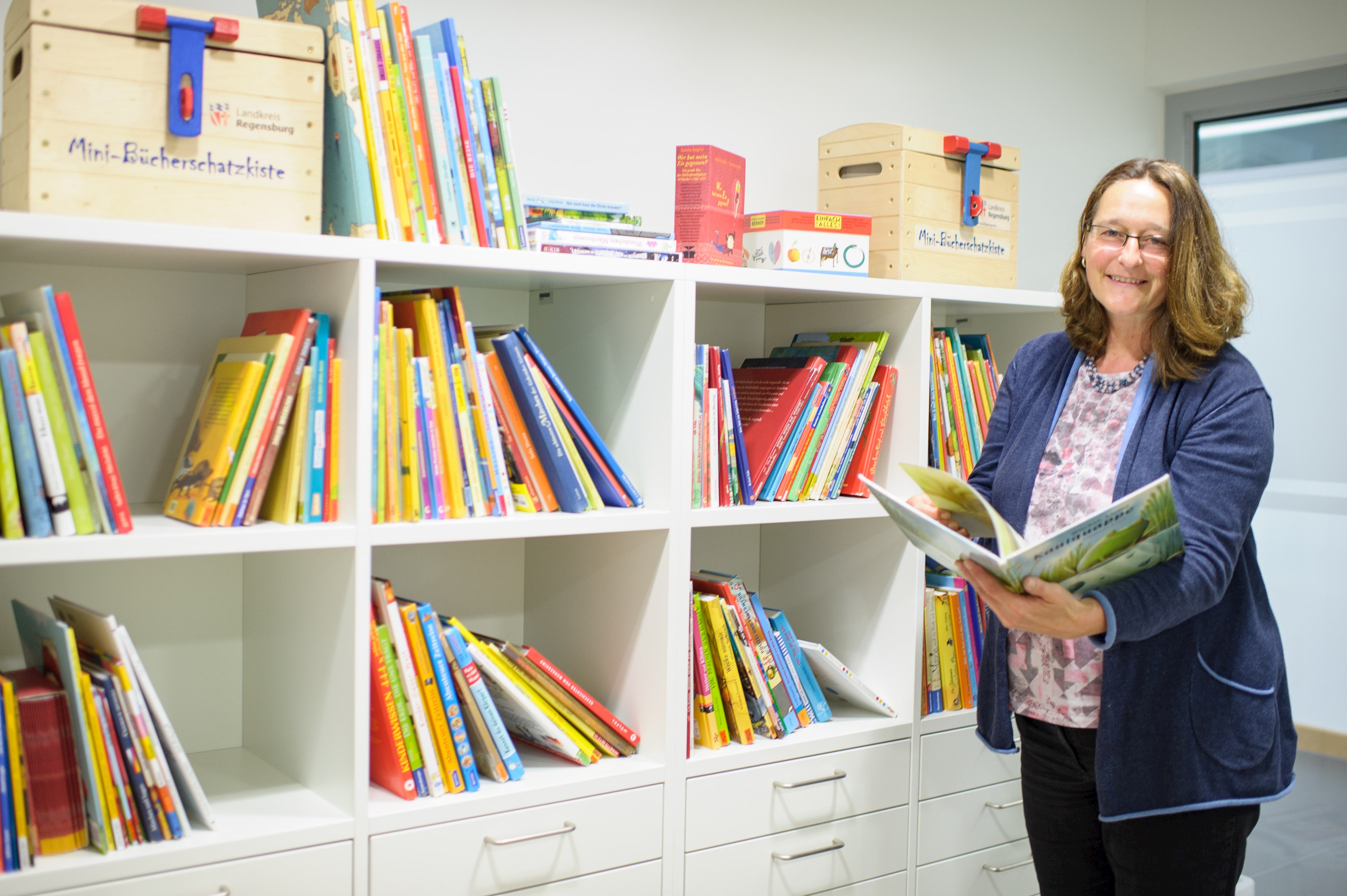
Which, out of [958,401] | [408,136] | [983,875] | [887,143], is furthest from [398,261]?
[983,875]

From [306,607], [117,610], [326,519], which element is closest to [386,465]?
[326,519]

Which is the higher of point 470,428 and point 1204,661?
point 470,428

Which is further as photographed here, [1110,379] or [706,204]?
[706,204]

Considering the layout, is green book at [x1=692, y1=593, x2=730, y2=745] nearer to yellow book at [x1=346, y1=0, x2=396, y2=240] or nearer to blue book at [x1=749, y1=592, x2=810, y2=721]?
blue book at [x1=749, y1=592, x2=810, y2=721]

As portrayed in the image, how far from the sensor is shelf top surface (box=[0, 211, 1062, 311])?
128cm

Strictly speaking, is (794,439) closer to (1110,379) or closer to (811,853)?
(1110,379)

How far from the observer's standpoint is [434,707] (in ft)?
5.17

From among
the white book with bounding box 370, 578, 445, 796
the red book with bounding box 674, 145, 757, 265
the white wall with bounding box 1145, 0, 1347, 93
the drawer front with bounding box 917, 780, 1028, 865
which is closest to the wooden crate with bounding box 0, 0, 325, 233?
the white book with bounding box 370, 578, 445, 796

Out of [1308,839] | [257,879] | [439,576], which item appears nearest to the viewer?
[257,879]

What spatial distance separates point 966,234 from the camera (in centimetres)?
221

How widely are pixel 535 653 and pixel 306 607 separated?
35 cm

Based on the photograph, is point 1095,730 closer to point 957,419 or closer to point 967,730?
point 967,730

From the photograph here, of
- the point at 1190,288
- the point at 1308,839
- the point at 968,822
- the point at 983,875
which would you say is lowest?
the point at 1308,839

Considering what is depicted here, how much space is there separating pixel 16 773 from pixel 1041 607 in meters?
1.30
